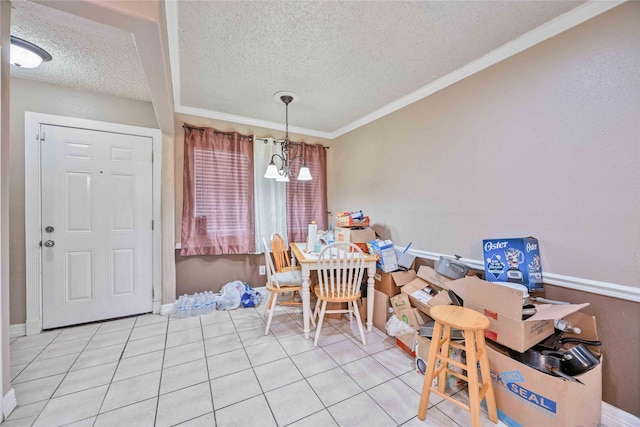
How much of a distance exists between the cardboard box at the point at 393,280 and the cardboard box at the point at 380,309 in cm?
6

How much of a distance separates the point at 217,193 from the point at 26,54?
6.06 feet

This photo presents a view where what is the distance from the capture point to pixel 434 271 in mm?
2217

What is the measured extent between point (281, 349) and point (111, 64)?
2849 mm

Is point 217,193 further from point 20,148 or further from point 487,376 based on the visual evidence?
point 487,376

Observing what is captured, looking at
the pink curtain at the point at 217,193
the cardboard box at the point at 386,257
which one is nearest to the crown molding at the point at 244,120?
the pink curtain at the point at 217,193

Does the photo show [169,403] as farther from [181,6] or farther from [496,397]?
[181,6]

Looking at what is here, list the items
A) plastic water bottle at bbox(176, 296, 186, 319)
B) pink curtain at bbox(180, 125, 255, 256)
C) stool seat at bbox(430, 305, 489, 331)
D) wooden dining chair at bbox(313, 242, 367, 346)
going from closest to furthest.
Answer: stool seat at bbox(430, 305, 489, 331) < wooden dining chair at bbox(313, 242, 367, 346) < plastic water bottle at bbox(176, 296, 186, 319) < pink curtain at bbox(180, 125, 255, 256)

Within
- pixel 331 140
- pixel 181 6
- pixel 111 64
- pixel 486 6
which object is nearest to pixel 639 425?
pixel 486 6

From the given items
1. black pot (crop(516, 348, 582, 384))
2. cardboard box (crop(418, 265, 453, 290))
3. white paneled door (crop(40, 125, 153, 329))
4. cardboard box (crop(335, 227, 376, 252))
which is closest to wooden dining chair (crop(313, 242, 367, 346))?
cardboard box (crop(335, 227, 376, 252))

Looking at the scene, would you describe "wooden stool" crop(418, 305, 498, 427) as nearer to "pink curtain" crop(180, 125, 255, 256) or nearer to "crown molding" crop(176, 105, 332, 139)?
"pink curtain" crop(180, 125, 255, 256)

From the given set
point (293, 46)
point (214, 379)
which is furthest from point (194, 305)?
point (293, 46)

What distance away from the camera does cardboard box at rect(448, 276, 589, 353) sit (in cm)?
134

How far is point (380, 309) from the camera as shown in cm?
247

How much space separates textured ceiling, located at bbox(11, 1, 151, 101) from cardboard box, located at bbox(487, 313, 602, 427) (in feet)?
10.7
